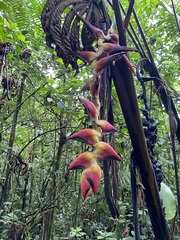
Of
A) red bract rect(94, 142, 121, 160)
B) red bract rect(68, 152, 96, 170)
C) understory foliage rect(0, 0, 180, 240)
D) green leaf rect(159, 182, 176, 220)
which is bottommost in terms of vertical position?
green leaf rect(159, 182, 176, 220)

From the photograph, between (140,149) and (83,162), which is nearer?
(83,162)

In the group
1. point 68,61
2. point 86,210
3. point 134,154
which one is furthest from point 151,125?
point 86,210

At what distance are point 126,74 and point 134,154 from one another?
0.33 ft

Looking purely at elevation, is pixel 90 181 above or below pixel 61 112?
below

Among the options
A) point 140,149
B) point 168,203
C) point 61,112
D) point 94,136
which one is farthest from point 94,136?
point 61,112

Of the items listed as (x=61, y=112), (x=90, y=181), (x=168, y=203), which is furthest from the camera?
(x=61, y=112)

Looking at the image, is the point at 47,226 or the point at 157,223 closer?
the point at 157,223

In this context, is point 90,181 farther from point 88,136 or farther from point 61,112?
point 61,112

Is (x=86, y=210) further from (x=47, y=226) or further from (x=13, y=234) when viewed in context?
(x=13, y=234)

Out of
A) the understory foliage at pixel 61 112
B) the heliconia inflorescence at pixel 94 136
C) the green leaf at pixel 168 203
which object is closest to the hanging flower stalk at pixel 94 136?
the heliconia inflorescence at pixel 94 136

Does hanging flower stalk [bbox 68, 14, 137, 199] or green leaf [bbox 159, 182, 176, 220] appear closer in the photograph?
hanging flower stalk [bbox 68, 14, 137, 199]

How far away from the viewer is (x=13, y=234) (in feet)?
4.36

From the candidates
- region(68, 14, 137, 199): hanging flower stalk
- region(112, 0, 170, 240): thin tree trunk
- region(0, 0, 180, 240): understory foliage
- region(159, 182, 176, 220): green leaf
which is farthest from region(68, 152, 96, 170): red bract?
region(0, 0, 180, 240): understory foliage

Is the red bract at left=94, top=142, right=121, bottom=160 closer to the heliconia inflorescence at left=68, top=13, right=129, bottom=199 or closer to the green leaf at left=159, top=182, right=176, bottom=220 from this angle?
the heliconia inflorescence at left=68, top=13, right=129, bottom=199
